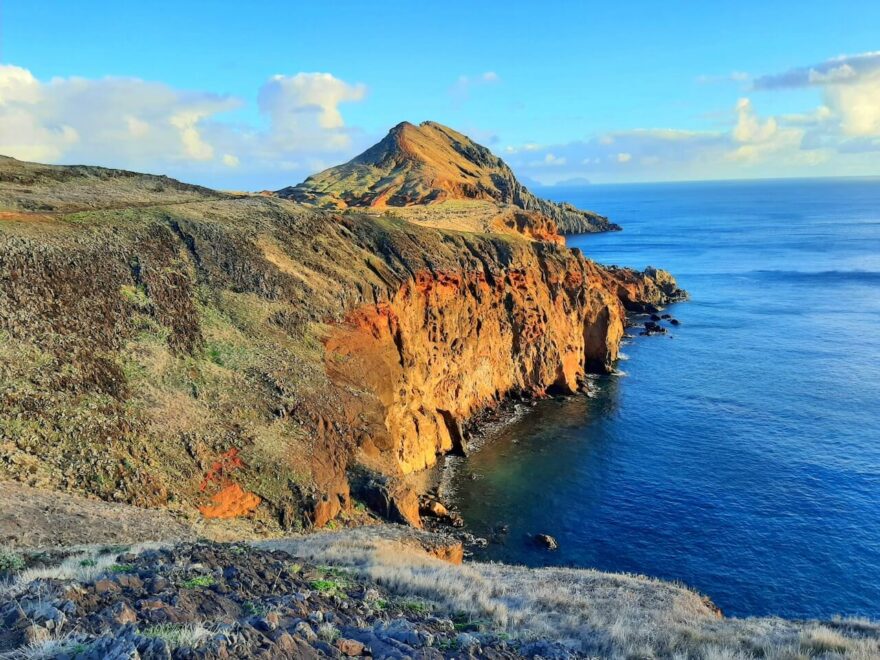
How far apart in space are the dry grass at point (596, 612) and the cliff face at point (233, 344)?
8573 mm

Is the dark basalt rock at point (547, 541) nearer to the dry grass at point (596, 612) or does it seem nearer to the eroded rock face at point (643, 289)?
the dry grass at point (596, 612)

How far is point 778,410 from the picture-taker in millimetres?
56188

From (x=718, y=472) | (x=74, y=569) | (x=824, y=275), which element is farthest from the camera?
(x=824, y=275)

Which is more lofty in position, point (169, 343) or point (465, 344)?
point (169, 343)

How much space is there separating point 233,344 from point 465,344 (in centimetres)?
2650

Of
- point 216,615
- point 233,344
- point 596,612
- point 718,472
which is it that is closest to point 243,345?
point 233,344

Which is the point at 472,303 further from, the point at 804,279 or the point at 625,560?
the point at 804,279

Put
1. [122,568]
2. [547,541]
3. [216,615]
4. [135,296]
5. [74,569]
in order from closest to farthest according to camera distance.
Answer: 1. [216,615]
2. [74,569]
3. [122,568]
4. [135,296]
5. [547,541]

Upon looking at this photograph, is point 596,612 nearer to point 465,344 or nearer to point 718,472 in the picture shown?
point 718,472

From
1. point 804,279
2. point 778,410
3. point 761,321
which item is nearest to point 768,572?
point 778,410

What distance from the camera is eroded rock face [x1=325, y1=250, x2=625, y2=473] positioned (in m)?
43.1

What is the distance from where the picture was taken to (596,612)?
642 inches

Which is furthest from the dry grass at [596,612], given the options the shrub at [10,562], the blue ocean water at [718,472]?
the blue ocean water at [718,472]

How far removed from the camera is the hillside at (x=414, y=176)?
3642 inches
